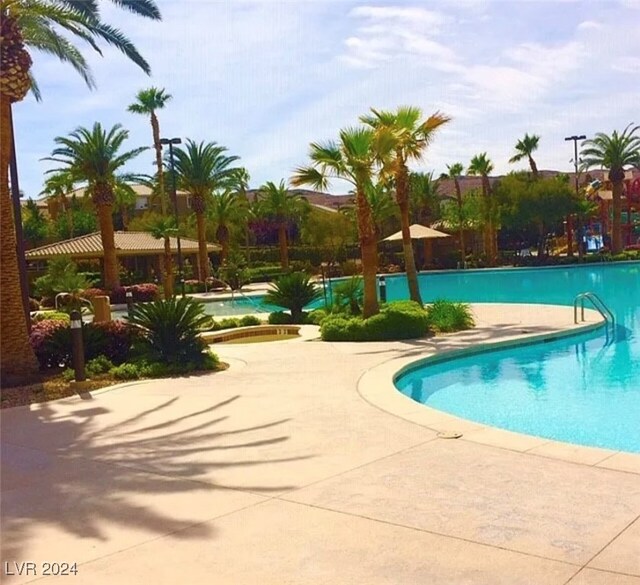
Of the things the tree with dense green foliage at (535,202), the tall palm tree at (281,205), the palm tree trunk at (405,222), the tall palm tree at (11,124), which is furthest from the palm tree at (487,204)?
the tall palm tree at (11,124)

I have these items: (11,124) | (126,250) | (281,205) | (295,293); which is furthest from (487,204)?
(11,124)

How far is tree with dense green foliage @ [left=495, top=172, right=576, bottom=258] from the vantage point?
49.3m

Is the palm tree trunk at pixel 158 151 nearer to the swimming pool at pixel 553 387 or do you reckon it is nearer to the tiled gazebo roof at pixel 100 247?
the tiled gazebo roof at pixel 100 247

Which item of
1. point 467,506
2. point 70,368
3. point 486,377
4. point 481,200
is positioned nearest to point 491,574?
point 467,506

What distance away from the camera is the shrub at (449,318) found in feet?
56.7

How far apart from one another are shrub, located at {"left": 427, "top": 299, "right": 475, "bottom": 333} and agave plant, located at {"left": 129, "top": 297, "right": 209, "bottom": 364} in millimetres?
6268

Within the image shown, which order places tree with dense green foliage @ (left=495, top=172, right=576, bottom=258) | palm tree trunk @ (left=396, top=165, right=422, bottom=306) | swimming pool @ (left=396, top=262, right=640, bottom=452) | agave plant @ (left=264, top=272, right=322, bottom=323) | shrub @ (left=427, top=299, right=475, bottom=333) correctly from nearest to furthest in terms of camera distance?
swimming pool @ (left=396, top=262, right=640, bottom=452), shrub @ (left=427, top=299, right=475, bottom=333), palm tree trunk @ (left=396, top=165, right=422, bottom=306), agave plant @ (left=264, top=272, right=322, bottom=323), tree with dense green foliage @ (left=495, top=172, right=576, bottom=258)

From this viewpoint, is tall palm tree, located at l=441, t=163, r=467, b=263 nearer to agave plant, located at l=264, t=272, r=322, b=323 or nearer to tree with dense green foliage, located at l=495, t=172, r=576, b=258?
tree with dense green foliage, located at l=495, t=172, r=576, b=258

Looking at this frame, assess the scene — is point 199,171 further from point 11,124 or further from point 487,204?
point 11,124

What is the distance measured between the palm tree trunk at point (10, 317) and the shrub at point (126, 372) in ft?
→ 4.44

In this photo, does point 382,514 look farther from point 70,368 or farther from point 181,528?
point 70,368

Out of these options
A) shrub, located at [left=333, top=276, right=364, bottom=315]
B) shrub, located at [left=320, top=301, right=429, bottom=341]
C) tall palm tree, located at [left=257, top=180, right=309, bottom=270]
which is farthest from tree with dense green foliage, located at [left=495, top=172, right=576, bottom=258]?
shrub, located at [left=320, top=301, right=429, bottom=341]

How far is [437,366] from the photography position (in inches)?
527

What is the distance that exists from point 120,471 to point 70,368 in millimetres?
6774
